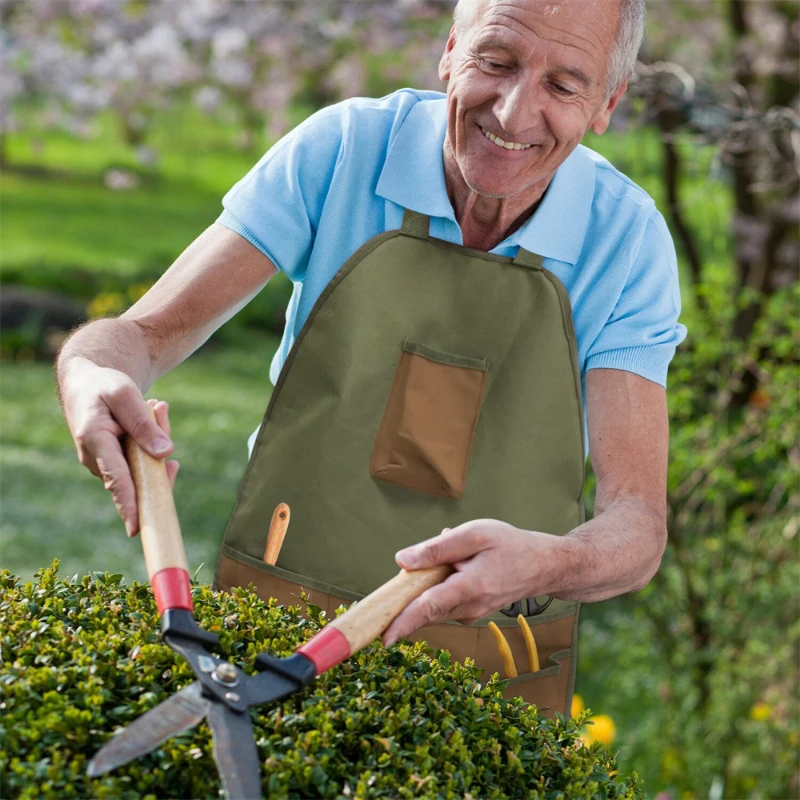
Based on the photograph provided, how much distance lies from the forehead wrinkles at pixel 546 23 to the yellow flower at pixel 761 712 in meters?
3.33

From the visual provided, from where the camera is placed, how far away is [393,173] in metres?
2.12

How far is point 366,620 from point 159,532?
304mm

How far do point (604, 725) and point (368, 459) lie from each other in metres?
2.43

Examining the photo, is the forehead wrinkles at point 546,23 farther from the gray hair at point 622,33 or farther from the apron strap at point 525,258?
the apron strap at point 525,258

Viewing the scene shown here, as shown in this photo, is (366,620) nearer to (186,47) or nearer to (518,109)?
(518,109)

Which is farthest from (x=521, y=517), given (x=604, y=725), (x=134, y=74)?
(x=134, y=74)

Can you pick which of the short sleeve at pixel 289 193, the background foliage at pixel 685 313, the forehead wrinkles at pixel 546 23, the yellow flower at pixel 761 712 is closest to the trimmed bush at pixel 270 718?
the short sleeve at pixel 289 193

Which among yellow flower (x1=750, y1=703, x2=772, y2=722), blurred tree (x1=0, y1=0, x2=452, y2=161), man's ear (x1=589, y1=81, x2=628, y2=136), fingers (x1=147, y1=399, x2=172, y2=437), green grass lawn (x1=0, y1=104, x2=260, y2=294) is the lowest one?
green grass lawn (x1=0, y1=104, x2=260, y2=294)

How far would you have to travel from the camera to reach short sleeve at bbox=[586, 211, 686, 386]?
2.08 meters

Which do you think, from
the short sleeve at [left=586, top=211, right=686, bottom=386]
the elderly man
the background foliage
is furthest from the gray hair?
the background foliage

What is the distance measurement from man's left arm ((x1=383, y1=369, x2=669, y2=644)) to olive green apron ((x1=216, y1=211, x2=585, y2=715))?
10 cm

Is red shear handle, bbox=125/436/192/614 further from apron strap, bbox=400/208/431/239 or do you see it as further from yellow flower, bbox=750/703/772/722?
yellow flower, bbox=750/703/772/722

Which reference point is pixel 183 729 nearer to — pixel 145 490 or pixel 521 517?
pixel 145 490

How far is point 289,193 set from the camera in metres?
2.07
